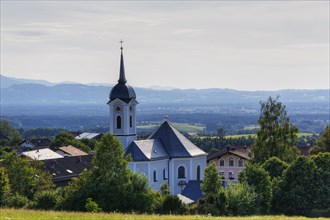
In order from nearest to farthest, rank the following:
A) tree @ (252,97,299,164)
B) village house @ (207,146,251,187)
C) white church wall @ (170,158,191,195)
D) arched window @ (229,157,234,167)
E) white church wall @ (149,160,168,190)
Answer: tree @ (252,97,299,164)
white church wall @ (149,160,168,190)
white church wall @ (170,158,191,195)
village house @ (207,146,251,187)
arched window @ (229,157,234,167)

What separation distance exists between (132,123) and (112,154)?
96.0ft

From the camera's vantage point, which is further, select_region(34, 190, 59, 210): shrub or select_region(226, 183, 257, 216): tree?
select_region(226, 183, 257, 216): tree

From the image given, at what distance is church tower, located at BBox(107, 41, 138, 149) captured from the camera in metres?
68.2

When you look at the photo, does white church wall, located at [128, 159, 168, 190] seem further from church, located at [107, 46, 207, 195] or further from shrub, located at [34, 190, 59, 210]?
shrub, located at [34, 190, 59, 210]

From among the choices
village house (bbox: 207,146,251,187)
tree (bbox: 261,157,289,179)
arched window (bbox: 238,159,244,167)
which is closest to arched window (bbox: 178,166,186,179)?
tree (bbox: 261,157,289,179)

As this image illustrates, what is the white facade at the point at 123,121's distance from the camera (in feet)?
224

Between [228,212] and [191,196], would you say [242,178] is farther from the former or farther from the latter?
[191,196]

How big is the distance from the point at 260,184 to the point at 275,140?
597 inches

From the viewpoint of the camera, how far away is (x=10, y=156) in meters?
53.2

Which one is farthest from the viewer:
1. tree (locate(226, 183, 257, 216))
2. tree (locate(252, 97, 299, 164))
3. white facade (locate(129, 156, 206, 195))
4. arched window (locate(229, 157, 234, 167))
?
arched window (locate(229, 157, 234, 167))

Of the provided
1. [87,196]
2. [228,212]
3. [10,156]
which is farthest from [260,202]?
[10,156]

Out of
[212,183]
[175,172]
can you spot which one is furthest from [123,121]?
[212,183]

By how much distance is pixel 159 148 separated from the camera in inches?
2640

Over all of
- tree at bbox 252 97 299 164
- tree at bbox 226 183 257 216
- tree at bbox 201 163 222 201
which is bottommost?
tree at bbox 226 183 257 216
